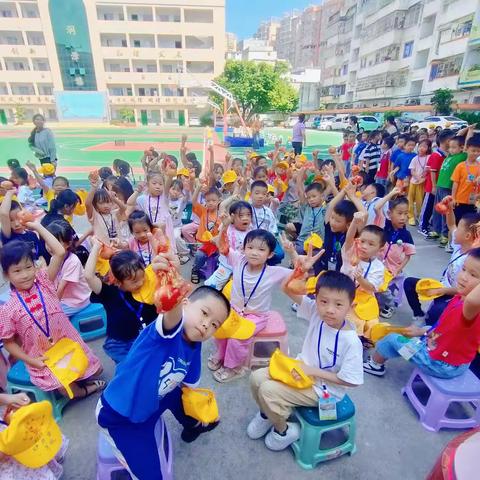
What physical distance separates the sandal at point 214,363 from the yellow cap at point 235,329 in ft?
1.47

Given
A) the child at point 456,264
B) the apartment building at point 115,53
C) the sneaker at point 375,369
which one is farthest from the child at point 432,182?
the apartment building at point 115,53

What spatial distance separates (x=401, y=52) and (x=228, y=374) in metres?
40.7

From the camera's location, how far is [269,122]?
4575 centimetres

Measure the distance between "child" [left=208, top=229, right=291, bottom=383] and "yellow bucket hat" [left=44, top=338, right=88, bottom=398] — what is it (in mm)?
1129

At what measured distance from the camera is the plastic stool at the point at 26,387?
2334 millimetres

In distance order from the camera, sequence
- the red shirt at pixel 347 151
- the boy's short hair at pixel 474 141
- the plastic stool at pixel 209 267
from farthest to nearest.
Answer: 1. the red shirt at pixel 347 151
2. the boy's short hair at pixel 474 141
3. the plastic stool at pixel 209 267

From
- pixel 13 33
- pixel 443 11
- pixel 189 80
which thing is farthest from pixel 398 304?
pixel 13 33

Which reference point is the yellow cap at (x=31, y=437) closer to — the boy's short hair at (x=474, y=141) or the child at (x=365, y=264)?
the child at (x=365, y=264)

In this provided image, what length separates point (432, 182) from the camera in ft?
20.4

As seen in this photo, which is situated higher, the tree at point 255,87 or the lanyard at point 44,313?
the tree at point 255,87

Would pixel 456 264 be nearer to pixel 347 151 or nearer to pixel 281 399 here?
pixel 281 399

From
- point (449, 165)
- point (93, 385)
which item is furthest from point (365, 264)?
point (449, 165)

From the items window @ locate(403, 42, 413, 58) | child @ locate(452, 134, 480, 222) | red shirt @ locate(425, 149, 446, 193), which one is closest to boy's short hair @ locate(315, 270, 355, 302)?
child @ locate(452, 134, 480, 222)

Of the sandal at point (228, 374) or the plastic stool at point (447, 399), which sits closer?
the plastic stool at point (447, 399)
